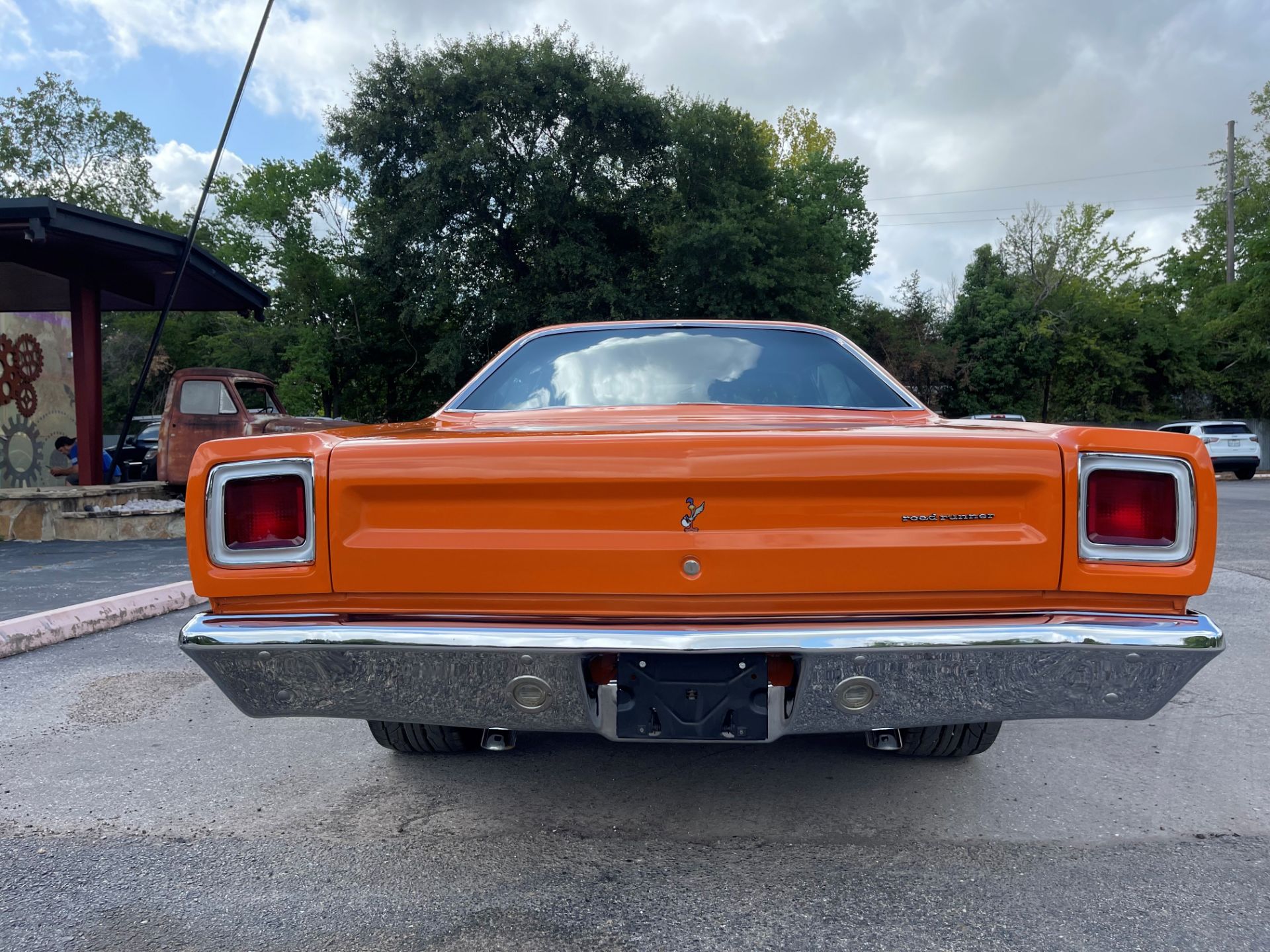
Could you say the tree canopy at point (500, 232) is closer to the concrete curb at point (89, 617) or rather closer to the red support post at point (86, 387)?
the red support post at point (86, 387)

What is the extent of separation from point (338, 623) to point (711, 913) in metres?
1.11

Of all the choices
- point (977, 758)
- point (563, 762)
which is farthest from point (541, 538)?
point (977, 758)

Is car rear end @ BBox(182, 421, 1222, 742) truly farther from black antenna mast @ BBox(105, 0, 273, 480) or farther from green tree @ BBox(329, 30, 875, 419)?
green tree @ BBox(329, 30, 875, 419)

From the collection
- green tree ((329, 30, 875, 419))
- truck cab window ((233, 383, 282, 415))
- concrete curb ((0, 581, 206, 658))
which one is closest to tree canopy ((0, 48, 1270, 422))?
green tree ((329, 30, 875, 419))

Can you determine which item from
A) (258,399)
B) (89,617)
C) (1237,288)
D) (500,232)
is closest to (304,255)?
(500,232)

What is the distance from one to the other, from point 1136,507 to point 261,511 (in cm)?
212

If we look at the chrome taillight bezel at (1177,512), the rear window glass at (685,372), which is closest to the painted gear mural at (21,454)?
Result: the rear window glass at (685,372)

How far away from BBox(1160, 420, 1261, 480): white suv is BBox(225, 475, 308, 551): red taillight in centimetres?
2200

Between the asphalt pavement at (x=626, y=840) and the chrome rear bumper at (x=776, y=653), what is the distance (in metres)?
0.44

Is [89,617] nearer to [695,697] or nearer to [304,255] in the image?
[695,697]

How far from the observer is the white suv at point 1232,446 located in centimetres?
2022

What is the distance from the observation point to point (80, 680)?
414cm

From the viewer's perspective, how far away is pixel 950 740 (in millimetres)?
2867

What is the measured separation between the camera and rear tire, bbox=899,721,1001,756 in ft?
9.23
